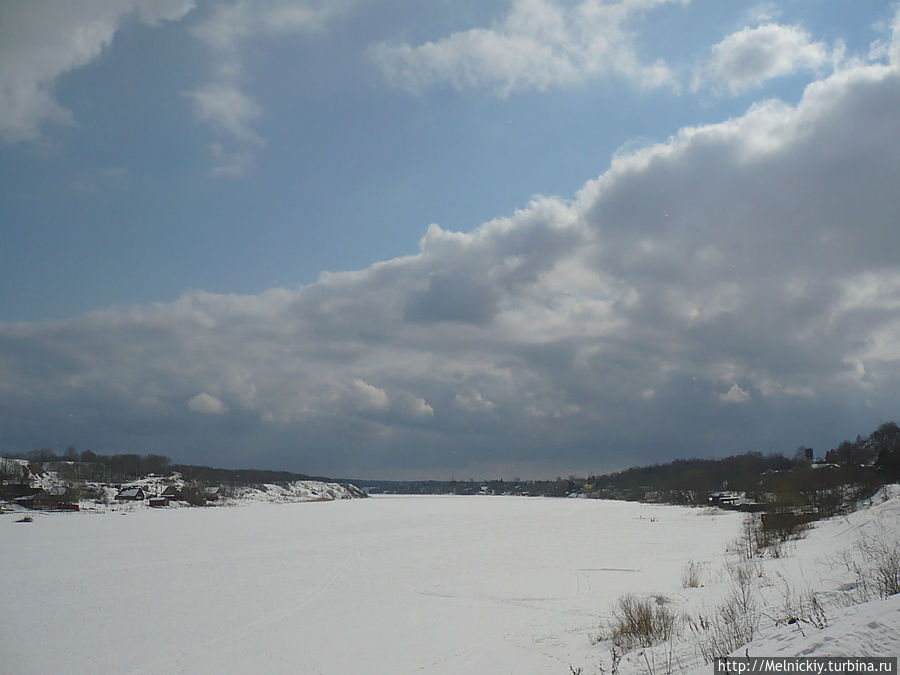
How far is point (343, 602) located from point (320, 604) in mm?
700

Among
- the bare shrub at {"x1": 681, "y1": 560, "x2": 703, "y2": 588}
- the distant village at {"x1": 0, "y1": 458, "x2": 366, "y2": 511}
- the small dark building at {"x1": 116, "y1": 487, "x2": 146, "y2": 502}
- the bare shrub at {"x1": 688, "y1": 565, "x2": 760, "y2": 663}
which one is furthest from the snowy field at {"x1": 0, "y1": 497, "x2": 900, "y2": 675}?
the small dark building at {"x1": 116, "y1": 487, "x2": 146, "y2": 502}

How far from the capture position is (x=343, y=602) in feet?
57.5

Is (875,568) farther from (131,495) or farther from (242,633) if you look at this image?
(131,495)

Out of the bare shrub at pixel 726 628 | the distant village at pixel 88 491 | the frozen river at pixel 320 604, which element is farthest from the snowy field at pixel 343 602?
the distant village at pixel 88 491

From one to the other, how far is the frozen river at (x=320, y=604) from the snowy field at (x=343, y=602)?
0.06m

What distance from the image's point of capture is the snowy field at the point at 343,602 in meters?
11.8

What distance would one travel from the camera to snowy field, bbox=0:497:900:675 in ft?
38.5

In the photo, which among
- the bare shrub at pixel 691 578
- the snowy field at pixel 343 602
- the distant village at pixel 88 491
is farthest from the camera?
the distant village at pixel 88 491

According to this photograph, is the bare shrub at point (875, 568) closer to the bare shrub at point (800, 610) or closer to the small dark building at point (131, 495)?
the bare shrub at point (800, 610)

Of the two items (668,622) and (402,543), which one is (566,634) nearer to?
(668,622)

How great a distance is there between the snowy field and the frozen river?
2.5 inches

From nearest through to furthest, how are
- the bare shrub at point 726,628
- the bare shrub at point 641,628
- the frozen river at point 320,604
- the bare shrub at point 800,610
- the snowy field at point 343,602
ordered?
the bare shrub at point 800,610, the bare shrub at point 726,628, the bare shrub at point 641,628, the snowy field at point 343,602, the frozen river at point 320,604

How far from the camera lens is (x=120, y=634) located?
14352 mm

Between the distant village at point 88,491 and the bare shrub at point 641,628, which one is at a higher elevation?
the bare shrub at point 641,628
